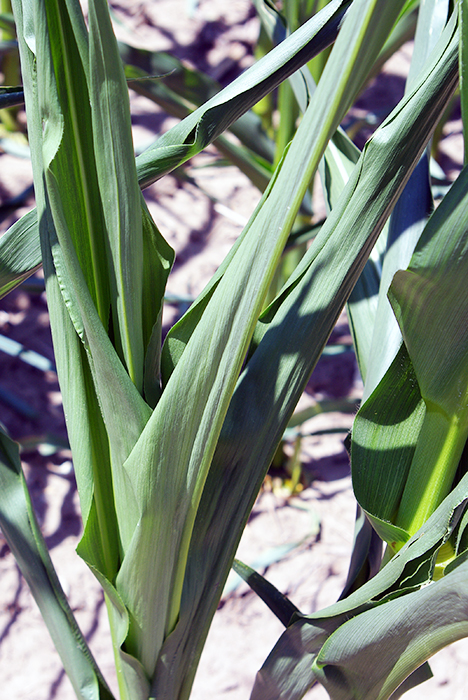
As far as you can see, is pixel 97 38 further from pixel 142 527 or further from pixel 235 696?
pixel 235 696

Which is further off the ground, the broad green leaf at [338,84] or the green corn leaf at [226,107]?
the green corn leaf at [226,107]

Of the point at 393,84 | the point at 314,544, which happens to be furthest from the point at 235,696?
the point at 393,84

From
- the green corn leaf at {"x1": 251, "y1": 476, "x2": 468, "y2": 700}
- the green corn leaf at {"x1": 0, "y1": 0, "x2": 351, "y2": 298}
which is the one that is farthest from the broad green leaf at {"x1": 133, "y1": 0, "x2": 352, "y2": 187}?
the green corn leaf at {"x1": 251, "y1": 476, "x2": 468, "y2": 700}

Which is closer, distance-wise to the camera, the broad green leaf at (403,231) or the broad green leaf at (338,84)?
the broad green leaf at (338,84)

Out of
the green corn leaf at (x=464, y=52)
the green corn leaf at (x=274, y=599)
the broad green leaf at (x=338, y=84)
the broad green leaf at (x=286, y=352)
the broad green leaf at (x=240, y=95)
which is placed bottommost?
the green corn leaf at (x=274, y=599)

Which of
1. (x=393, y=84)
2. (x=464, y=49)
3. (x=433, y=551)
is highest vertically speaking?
(x=393, y=84)

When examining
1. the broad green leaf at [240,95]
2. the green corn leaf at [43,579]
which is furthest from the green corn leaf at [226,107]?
the green corn leaf at [43,579]

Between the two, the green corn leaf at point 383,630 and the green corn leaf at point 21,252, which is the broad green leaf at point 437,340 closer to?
the green corn leaf at point 383,630
